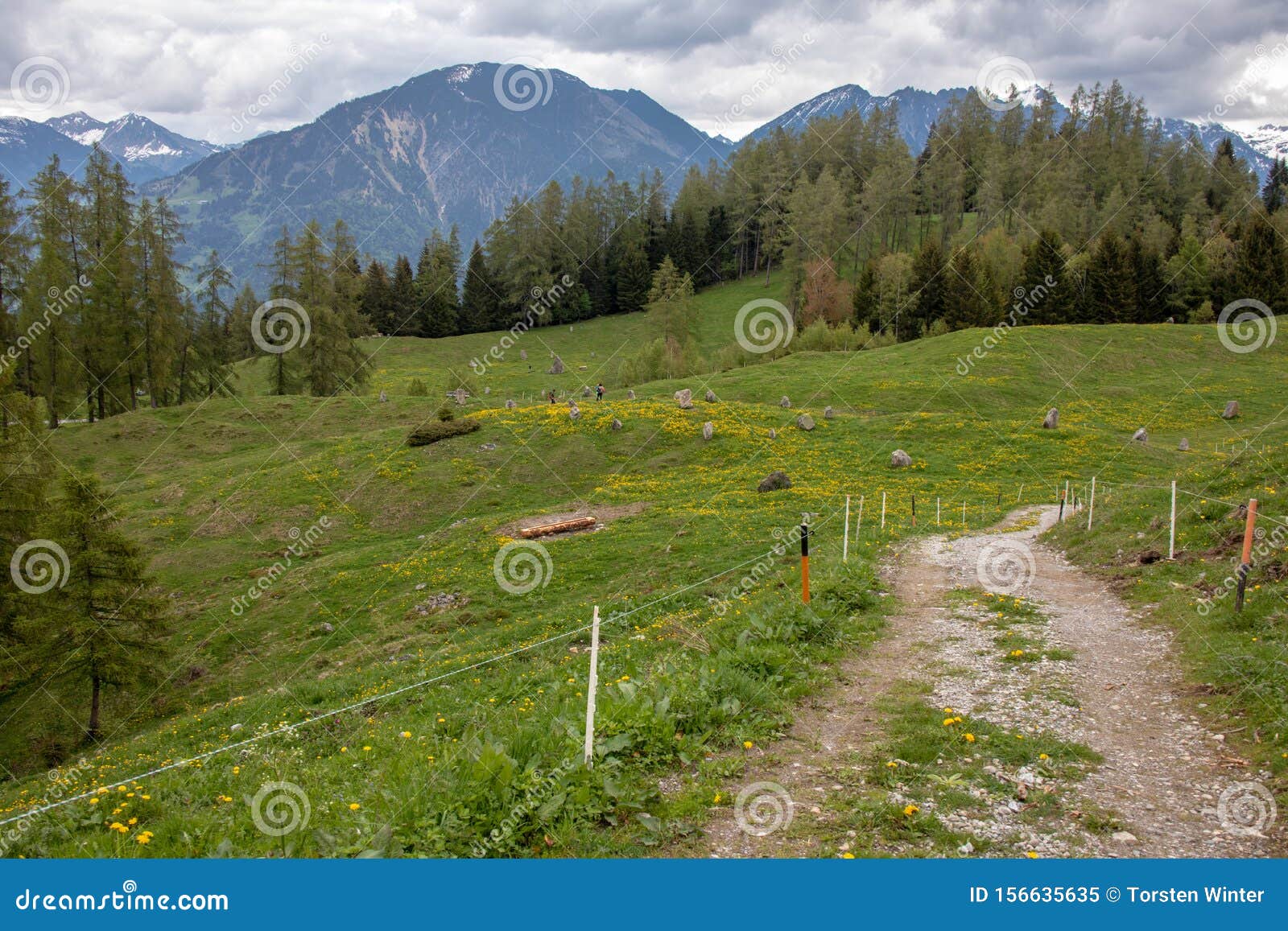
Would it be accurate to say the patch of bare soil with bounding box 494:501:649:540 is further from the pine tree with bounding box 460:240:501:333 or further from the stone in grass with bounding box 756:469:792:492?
the pine tree with bounding box 460:240:501:333

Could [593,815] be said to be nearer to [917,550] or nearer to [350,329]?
[917,550]

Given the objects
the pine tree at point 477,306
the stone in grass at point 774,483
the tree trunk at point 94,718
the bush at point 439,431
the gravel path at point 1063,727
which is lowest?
the tree trunk at point 94,718

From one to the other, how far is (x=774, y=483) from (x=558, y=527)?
36.6ft

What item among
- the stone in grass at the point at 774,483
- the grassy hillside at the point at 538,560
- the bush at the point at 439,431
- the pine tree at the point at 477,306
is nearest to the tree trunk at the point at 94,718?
the grassy hillside at the point at 538,560

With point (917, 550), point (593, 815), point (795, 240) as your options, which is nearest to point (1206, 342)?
point (795, 240)

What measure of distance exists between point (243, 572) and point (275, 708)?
16.8 metres

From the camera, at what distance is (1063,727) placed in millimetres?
8625

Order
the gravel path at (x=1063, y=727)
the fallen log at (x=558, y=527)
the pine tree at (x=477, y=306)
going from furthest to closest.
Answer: the pine tree at (x=477, y=306) → the fallen log at (x=558, y=527) → the gravel path at (x=1063, y=727)

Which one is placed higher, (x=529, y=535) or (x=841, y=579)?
(x=841, y=579)

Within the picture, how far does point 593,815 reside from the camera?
21.9 feet

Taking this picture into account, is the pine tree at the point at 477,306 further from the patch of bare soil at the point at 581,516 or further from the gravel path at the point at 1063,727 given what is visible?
the gravel path at the point at 1063,727

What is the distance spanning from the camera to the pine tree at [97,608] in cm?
2203

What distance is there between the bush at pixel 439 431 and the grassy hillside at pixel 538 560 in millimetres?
682

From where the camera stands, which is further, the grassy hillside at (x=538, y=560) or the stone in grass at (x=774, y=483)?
the stone in grass at (x=774, y=483)
